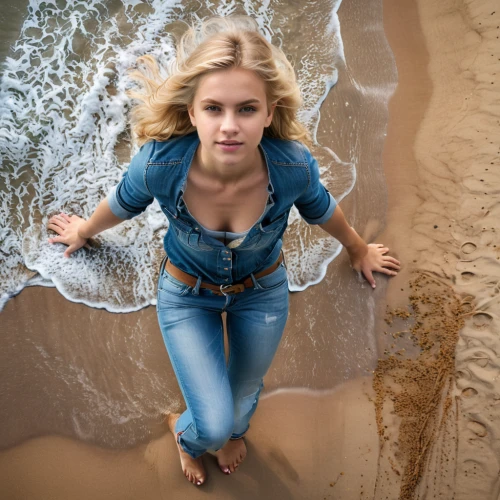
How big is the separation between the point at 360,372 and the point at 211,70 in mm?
2098

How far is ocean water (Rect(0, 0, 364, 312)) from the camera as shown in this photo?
11.8 ft

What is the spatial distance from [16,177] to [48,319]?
A: 1.19 m

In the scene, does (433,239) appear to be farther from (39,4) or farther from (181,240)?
(39,4)

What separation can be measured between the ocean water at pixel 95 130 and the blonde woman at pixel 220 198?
0.86 m

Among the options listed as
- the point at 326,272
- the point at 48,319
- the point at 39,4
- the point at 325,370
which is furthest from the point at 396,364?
the point at 39,4

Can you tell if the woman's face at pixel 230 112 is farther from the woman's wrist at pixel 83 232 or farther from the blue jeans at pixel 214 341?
the woman's wrist at pixel 83 232

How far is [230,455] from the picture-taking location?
2971mm

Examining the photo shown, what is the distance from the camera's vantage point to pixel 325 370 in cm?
328

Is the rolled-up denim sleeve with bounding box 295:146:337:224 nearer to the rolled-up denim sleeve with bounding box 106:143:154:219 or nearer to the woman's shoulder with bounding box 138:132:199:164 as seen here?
the woman's shoulder with bounding box 138:132:199:164

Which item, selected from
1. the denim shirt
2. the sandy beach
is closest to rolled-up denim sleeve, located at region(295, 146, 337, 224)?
the denim shirt

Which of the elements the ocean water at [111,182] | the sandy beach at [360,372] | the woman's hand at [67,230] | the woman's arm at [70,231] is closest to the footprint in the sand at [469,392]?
the sandy beach at [360,372]

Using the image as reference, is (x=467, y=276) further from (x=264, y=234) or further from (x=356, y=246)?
(x=264, y=234)

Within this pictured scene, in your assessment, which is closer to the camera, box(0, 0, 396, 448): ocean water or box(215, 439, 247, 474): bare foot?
box(215, 439, 247, 474): bare foot

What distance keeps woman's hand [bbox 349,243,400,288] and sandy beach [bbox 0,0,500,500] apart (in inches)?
2.5
